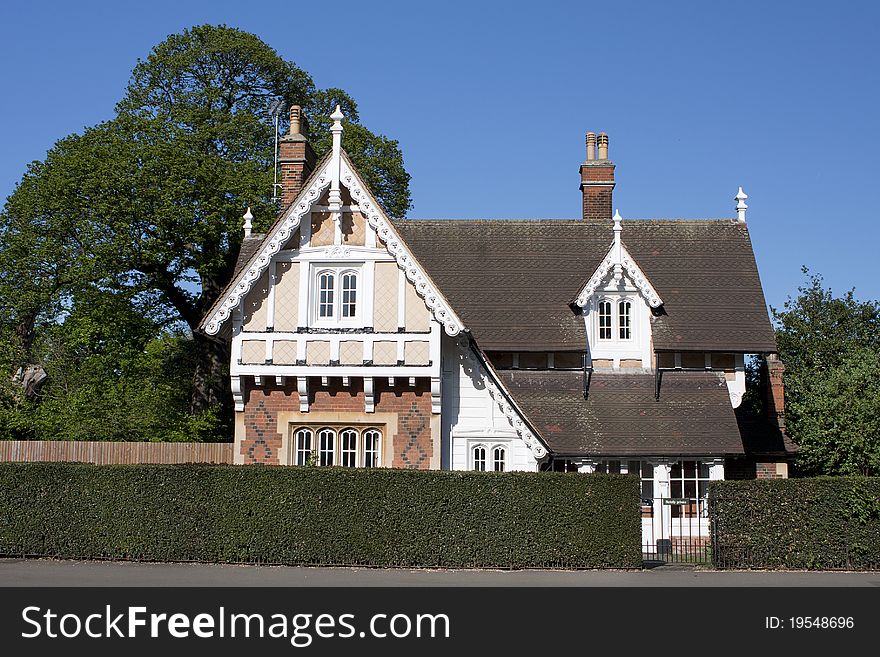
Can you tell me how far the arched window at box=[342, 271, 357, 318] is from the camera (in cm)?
2186

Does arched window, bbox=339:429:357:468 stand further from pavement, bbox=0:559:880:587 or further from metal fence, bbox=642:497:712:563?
metal fence, bbox=642:497:712:563

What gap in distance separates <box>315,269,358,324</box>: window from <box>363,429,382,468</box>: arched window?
2660 mm

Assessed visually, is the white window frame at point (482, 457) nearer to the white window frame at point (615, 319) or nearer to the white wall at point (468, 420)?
the white wall at point (468, 420)

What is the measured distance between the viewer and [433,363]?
21.3 meters

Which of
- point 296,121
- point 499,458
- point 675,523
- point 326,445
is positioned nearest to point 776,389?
point 675,523

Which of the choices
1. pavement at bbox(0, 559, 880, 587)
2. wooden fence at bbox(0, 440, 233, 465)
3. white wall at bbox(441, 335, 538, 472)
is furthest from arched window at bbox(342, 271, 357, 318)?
wooden fence at bbox(0, 440, 233, 465)

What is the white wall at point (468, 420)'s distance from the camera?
22484 mm

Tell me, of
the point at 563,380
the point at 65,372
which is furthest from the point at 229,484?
the point at 65,372

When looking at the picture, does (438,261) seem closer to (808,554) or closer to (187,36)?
(808,554)

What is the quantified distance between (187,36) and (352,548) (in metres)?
26.5

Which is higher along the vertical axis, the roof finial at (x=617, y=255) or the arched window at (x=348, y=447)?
the roof finial at (x=617, y=255)

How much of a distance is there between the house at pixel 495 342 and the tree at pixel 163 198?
25.5 ft

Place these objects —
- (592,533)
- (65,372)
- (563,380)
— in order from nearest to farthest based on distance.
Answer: (592,533)
(563,380)
(65,372)

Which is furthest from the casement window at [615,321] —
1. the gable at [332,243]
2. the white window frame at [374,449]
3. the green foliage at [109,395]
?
the green foliage at [109,395]
